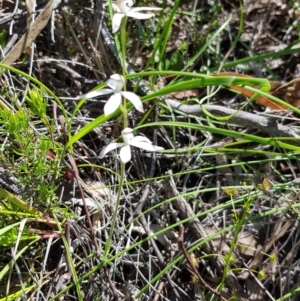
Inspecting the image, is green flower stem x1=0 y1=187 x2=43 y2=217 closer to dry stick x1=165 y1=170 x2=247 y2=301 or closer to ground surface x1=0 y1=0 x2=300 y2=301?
ground surface x1=0 y1=0 x2=300 y2=301

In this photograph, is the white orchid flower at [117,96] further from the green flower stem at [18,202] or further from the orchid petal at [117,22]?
the green flower stem at [18,202]

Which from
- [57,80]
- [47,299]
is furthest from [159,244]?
[57,80]

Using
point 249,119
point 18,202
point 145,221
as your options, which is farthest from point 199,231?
point 18,202

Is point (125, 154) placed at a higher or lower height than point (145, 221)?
higher

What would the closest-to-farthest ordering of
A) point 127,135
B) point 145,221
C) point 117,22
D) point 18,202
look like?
point 117,22 < point 127,135 < point 18,202 < point 145,221

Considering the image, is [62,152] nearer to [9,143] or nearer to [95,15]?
[9,143]

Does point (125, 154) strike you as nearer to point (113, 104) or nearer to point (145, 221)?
point (113, 104)

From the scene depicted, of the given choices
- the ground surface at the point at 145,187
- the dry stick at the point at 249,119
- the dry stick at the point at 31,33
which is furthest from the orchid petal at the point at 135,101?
the dry stick at the point at 31,33
